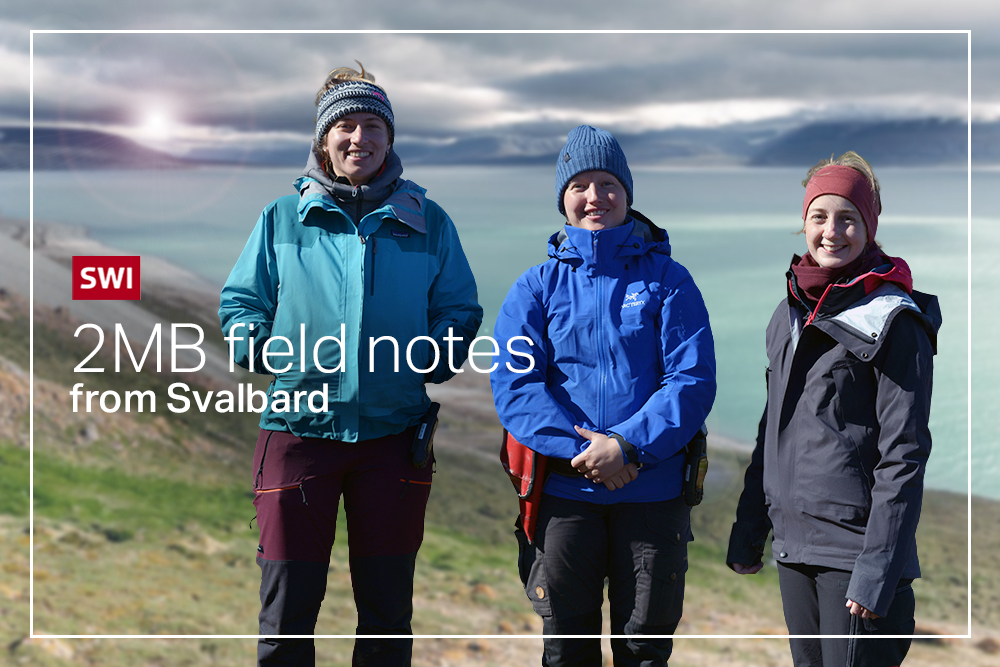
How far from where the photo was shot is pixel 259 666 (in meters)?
2.68

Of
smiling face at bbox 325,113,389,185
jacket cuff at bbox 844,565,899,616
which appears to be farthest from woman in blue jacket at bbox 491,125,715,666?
smiling face at bbox 325,113,389,185

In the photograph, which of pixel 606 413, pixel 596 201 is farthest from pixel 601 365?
pixel 596 201

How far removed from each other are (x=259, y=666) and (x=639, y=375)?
149 centimetres

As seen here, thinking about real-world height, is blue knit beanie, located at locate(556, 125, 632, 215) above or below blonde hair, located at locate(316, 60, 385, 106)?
below

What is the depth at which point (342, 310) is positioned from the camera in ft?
8.98

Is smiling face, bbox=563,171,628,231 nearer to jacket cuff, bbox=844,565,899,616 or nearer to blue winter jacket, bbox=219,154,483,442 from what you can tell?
blue winter jacket, bbox=219,154,483,442

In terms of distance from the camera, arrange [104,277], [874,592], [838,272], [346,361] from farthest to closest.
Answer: [104,277]
[346,361]
[838,272]
[874,592]

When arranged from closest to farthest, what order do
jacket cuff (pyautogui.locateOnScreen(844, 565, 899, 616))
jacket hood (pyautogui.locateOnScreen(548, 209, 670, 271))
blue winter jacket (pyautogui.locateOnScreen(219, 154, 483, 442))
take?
jacket cuff (pyautogui.locateOnScreen(844, 565, 899, 616)), jacket hood (pyautogui.locateOnScreen(548, 209, 670, 271)), blue winter jacket (pyautogui.locateOnScreen(219, 154, 483, 442))

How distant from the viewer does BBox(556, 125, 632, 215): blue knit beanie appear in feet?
8.64

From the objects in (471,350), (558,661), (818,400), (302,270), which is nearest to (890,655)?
(818,400)

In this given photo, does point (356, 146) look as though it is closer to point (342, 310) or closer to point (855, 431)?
point (342, 310)

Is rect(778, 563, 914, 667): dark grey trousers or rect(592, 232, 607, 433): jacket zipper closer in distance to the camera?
rect(778, 563, 914, 667): dark grey trousers

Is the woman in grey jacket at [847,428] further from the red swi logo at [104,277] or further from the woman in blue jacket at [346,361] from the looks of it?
the red swi logo at [104,277]

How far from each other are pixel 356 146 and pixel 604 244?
0.87 meters
